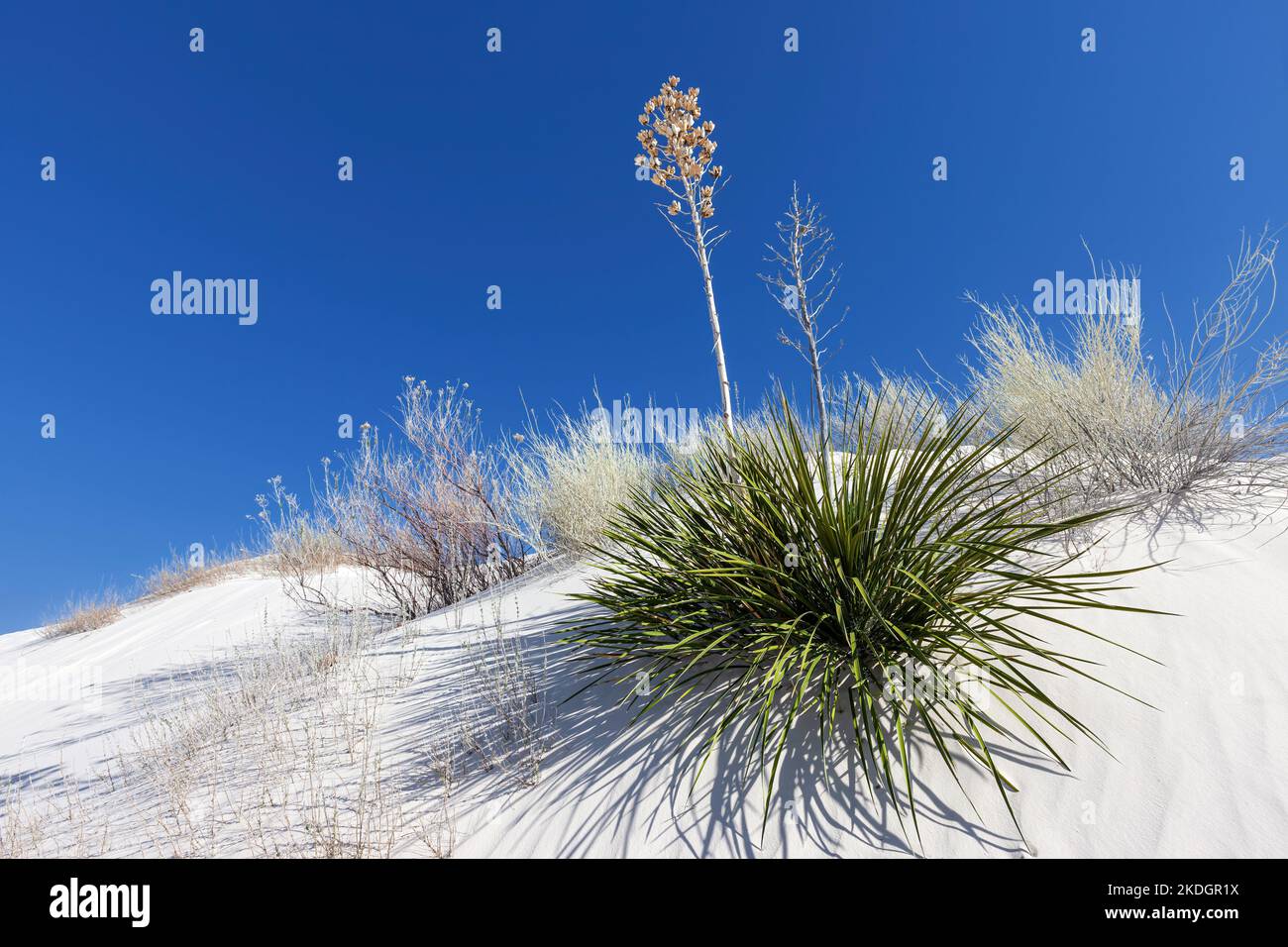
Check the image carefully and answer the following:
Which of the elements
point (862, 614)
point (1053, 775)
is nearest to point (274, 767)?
point (862, 614)

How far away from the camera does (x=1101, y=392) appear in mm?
4516

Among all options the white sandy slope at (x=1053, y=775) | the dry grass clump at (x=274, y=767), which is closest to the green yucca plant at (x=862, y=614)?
the white sandy slope at (x=1053, y=775)

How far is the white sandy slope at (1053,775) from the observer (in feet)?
6.29

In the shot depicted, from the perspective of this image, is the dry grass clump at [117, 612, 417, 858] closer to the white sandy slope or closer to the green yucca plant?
the white sandy slope

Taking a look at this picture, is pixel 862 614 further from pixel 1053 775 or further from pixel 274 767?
pixel 274 767

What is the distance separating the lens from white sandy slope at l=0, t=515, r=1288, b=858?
1.92 m

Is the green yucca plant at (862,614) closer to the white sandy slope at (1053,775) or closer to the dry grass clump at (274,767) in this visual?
the white sandy slope at (1053,775)

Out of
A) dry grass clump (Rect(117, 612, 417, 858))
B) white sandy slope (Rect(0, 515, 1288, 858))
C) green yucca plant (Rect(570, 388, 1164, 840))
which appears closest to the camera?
white sandy slope (Rect(0, 515, 1288, 858))

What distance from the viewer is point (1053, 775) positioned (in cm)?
211

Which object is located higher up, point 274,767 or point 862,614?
point 862,614

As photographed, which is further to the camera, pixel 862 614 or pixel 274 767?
pixel 274 767

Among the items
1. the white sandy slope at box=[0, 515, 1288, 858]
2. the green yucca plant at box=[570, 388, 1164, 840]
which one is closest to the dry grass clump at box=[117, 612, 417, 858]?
the white sandy slope at box=[0, 515, 1288, 858]
